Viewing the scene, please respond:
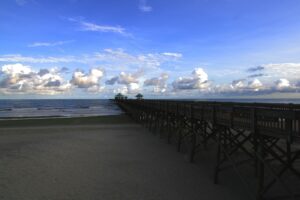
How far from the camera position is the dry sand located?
9.69 meters

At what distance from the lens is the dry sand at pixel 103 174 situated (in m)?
9.69

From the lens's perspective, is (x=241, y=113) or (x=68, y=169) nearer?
(x=241, y=113)

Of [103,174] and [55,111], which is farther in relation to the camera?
[55,111]

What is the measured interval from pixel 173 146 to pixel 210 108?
7.30m

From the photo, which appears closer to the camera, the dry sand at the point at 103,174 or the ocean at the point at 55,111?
the dry sand at the point at 103,174

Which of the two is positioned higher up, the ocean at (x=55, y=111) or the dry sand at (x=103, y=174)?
the dry sand at (x=103, y=174)

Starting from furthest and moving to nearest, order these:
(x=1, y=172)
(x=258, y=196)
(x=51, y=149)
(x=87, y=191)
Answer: (x=51, y=149), (x=1, y=172), (x=87, y=191), (x=258, y=196)

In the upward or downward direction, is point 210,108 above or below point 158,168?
above

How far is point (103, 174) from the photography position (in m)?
11.9

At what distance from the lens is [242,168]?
12.5 metres

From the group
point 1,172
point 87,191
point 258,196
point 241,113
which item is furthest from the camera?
point 1,172

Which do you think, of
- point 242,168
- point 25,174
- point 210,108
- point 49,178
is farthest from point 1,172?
point 242,168

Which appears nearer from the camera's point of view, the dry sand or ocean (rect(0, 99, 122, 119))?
the dry sand

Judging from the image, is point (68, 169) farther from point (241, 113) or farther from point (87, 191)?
point (241, 113)
